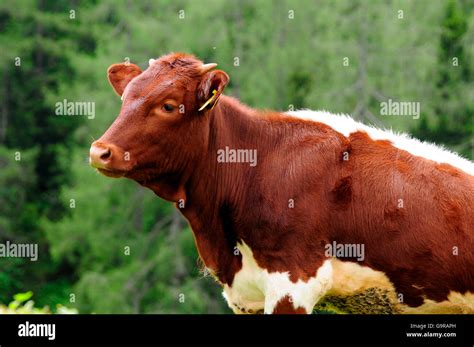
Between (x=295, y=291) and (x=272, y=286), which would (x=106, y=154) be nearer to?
(x=272, y=286)

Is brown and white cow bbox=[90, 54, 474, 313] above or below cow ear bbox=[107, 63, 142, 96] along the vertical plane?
below

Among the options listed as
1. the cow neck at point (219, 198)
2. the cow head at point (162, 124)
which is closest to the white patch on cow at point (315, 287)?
the cow neck at point (219, 198)

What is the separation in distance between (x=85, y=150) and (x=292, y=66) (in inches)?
304

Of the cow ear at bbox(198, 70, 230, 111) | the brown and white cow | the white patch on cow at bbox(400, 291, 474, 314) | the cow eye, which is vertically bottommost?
the white patch on cow at bbox(400, 291, 474, 314)

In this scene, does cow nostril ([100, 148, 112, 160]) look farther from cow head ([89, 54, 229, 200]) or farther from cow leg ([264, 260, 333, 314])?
cow leg ([264, 260, 333, 314])

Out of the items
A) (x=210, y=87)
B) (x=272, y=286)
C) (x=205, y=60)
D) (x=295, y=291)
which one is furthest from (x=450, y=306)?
(x=205, y=60)

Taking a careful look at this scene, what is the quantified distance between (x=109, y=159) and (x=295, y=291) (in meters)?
1.59

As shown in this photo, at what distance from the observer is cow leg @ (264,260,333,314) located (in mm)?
7090

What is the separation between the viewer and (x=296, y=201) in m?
7.22

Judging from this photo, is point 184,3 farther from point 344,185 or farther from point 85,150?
point 344,185

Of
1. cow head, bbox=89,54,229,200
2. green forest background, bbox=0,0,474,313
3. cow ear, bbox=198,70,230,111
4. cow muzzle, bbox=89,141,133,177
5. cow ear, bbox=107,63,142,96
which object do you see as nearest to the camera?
cow muzzle, bbox=89,141,133,177

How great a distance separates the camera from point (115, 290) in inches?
1248

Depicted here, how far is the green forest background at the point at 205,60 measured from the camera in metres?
31.2

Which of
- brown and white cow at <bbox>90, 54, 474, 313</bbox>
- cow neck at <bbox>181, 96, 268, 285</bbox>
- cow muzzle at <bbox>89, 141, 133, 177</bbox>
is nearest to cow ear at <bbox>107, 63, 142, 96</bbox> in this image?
brown and white cow at <bbox>90, 54, 474, 313</bbox>
